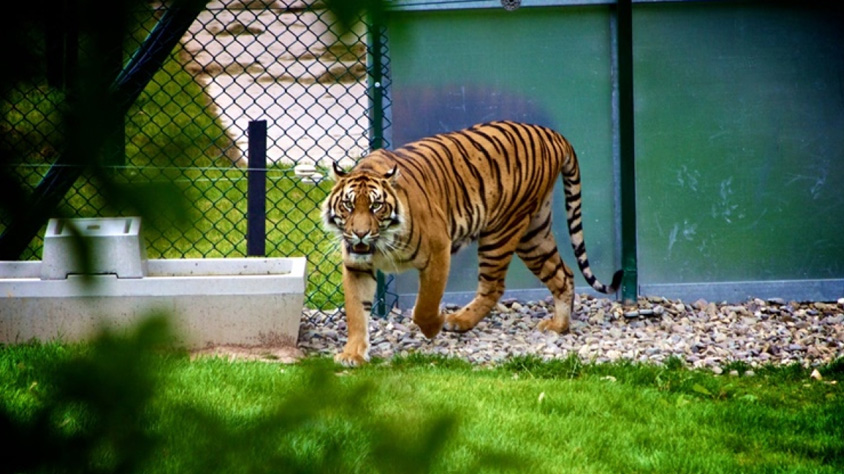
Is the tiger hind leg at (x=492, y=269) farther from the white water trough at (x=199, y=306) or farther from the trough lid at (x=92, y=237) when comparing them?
the trough lid at (x=92, y=237)

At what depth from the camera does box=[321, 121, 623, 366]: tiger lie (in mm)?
5812

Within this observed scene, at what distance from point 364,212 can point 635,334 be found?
6.16 feet

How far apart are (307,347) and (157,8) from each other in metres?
5.36

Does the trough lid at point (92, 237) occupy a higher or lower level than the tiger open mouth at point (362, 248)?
lower

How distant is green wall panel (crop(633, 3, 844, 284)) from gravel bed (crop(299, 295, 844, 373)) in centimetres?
37

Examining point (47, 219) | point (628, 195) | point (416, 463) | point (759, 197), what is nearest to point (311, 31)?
point (47, 219)

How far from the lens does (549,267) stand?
268 inches

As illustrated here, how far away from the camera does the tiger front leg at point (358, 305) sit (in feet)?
18.9

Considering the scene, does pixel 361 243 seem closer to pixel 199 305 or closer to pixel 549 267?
pixel 199 305

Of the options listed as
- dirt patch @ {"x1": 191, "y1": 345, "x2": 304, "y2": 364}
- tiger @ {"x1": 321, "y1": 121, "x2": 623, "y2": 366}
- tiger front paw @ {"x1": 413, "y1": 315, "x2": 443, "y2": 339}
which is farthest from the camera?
tiger front paw @ {"x1": 413, "y1": 315, "x2": 443, "y2": 339}

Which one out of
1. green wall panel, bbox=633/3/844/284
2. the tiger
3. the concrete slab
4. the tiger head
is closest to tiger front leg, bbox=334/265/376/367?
the tiger

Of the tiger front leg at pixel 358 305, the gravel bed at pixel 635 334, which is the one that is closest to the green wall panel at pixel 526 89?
the gravel bed at pixel 635 334

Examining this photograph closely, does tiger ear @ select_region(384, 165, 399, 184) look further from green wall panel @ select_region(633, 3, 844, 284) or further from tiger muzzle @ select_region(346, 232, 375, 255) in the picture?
green wall panel @ select_region(633, 3, 844, 284)

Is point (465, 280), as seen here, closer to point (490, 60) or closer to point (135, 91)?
point (490, 60)
